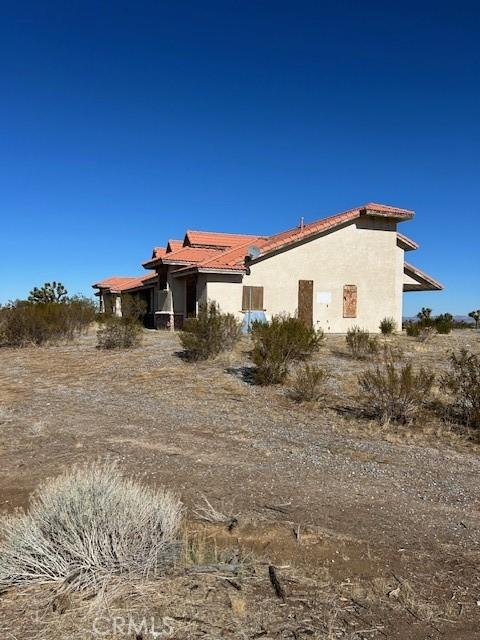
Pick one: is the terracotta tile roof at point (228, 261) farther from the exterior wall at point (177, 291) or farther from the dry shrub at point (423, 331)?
the dry shrub at point (423, 331)

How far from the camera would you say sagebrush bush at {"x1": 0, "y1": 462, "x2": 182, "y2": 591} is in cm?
353

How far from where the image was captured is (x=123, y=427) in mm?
8281

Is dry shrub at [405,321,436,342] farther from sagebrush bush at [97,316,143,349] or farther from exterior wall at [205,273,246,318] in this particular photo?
sagebrush bush at [97,316,143,349]

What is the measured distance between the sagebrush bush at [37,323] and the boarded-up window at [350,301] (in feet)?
39.3

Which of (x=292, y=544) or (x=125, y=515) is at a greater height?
(x=125, y=515)

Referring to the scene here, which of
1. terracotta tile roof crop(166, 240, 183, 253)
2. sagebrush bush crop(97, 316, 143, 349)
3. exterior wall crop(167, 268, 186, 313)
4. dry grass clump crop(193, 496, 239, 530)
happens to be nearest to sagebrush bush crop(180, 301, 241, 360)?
sagebrush bush crop(97, 316, 143, 349)

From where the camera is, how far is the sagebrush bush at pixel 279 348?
38.9 ft

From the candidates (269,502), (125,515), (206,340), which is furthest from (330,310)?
(125,515)

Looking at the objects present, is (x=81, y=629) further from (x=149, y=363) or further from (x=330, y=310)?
(x=330, y=310)

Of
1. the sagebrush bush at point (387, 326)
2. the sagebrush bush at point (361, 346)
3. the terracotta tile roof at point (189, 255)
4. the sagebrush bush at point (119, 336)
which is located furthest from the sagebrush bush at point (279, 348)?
the terracotta tile roof at point (189, 255)

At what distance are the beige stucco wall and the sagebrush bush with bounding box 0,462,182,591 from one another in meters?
19.2

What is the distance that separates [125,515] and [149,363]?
10483 millimetres

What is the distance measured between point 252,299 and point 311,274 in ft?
10.1

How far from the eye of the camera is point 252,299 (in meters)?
23.7
